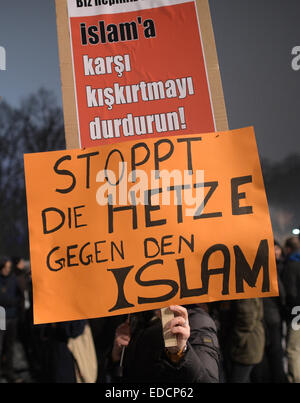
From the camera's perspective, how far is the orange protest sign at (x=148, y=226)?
69.3 inches

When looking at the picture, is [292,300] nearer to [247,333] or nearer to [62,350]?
[247,333]

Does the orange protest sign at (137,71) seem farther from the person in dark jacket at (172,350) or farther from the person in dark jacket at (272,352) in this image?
the person in dark jacket at (272,352)

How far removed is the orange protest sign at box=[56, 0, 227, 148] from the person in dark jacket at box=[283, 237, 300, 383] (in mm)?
3138

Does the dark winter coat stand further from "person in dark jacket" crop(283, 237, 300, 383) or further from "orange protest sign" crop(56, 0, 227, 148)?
"orange protest sign" crop(56, 0, 227, 148)

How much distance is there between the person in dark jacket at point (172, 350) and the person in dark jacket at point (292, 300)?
2921mm

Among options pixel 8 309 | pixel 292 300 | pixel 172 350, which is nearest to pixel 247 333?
pixel 292 300

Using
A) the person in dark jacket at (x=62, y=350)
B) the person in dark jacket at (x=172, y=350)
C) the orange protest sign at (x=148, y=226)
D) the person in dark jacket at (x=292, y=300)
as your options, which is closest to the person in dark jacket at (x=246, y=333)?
the person in dark jacket at (x=292, y=300)

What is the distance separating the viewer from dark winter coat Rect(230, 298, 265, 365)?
418 cm

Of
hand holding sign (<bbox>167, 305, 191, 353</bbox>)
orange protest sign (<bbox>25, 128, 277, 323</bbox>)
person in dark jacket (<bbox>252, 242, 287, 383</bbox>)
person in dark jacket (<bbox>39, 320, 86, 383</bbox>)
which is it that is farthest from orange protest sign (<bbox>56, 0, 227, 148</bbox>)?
person in dark jacket (<bbox>252, 242, 287, 383</bbox>)
